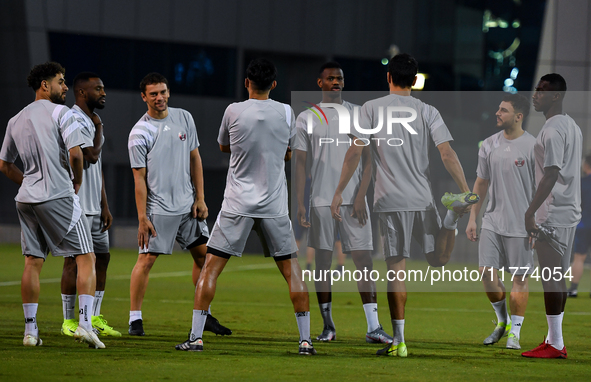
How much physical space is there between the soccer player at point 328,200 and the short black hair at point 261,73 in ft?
4.58

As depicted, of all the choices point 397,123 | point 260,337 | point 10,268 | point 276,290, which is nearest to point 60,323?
point 260,337

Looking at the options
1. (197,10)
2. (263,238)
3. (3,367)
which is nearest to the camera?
(3,367)

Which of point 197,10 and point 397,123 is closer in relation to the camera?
point 397,123

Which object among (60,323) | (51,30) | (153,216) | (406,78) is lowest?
(60,323)

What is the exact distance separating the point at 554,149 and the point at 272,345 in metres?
3.22

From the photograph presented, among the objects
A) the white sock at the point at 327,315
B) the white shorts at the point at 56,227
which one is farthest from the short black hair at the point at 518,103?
the white shorts at the point at 56,227

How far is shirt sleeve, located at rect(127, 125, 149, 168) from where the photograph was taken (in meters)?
8.52

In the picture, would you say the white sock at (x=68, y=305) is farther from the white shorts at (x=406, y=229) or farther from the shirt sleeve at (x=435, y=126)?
the shirt sleeve at (x=435, y=126)

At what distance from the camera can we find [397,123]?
7.55 m

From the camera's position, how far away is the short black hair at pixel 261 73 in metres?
7.25

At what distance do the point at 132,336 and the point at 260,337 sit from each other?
1.31 metres

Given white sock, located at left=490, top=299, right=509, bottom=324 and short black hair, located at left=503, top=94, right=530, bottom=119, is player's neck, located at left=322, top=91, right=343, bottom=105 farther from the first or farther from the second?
white sock, located at left=490, top=299, right=509, bottom=324

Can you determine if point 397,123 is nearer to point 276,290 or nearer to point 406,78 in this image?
point 406,78

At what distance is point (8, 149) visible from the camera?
303 inches
